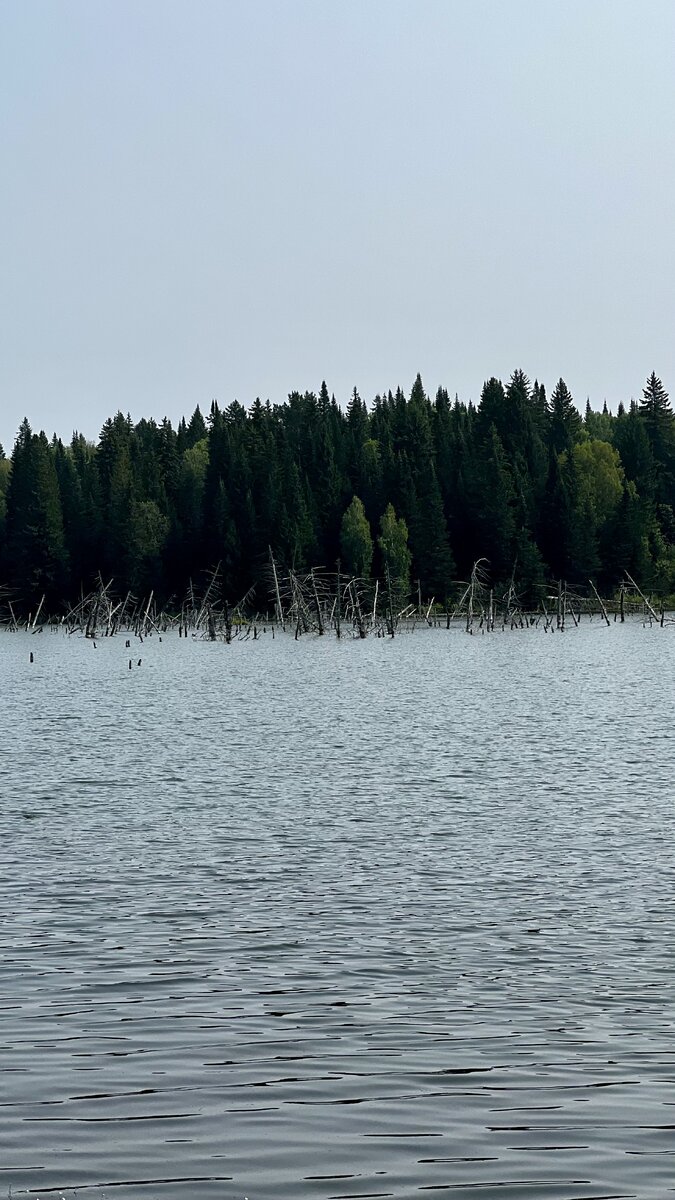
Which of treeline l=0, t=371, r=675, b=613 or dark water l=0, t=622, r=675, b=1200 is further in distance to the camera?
treeline l=0, t=371, r=675, b=613

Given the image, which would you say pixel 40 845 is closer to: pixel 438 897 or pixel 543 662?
pixel 438 897

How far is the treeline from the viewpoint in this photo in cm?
15012

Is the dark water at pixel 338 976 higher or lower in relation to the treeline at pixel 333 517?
lower

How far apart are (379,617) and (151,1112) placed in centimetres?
12791

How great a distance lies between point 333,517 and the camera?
157875mm

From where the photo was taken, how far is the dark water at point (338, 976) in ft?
32.8

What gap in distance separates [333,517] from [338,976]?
14342cm

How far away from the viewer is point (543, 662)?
297ft

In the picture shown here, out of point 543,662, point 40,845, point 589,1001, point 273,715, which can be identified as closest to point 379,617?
point 543,662

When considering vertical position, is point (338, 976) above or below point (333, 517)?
below

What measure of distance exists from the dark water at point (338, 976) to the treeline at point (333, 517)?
105687mm

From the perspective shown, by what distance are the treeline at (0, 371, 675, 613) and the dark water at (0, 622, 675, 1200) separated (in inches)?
4161

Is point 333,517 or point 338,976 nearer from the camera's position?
point 338,976

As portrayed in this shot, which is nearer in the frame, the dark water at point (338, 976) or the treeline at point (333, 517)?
the dark water at point (338, 976)
